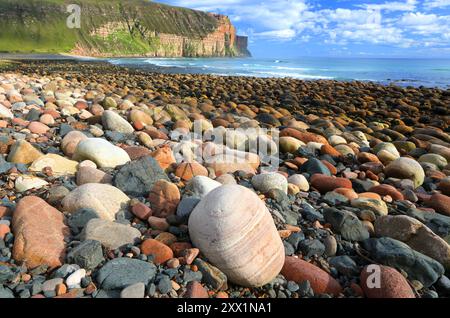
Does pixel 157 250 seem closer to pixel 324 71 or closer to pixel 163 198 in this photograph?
pixel 163 198

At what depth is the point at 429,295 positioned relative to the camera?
2412 mm

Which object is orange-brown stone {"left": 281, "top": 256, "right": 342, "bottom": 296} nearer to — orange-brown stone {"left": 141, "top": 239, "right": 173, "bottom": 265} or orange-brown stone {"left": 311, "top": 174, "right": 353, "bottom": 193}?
orange-brown stone {"left": 141, "top": 239, "right": 173, "bottom": 265}

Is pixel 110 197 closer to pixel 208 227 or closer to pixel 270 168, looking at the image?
pixel 208 227

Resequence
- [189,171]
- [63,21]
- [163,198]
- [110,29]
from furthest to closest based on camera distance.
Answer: [110,29] < [63,21] < [189,171] < [163,198]

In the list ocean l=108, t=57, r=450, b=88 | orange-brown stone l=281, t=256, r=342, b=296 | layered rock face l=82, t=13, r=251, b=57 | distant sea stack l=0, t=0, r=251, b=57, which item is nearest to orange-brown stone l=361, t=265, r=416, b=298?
orange-brown stone l=281, t=256, r=342, b=296

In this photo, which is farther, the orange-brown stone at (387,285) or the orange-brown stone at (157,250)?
the orange-brown stone at (157,250)

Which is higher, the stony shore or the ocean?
the ocean

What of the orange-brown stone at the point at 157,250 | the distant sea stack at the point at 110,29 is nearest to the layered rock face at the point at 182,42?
the distant sea stack at the point at 110,29

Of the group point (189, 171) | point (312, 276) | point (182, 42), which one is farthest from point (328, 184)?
point (182, 42)

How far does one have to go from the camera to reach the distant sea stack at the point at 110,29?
89.0 metres

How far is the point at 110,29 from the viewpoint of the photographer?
106562 millimetres

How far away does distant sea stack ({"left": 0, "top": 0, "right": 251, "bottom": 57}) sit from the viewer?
89.0 metres

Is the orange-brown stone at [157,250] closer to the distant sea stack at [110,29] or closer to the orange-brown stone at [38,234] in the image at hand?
the orange-brown stone at [38,234]

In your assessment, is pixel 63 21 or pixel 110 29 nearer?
pixel 63 21
